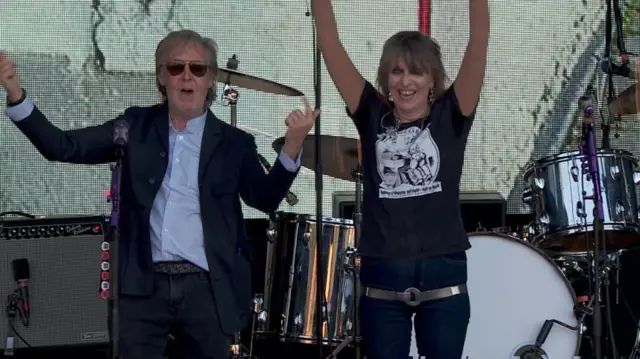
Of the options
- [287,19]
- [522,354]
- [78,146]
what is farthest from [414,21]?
[78,146]

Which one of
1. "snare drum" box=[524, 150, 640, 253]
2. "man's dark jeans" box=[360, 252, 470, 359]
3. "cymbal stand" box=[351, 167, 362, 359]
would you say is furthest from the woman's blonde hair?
"snare drum" box=[524, 150, 640, 253]

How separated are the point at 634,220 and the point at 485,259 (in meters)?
0.83

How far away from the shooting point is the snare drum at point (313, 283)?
5250 millimetres

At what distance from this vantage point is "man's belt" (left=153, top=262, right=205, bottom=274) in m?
3.26

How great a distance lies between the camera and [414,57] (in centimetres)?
329

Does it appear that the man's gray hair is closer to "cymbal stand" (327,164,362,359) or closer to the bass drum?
"cymbal stand" (327,164,362,359)

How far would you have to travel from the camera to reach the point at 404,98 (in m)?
3.29

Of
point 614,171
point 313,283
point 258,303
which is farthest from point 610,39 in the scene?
point 258,303

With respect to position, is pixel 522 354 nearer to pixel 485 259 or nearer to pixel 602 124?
pixel 485 259

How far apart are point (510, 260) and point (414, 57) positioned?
184 cm

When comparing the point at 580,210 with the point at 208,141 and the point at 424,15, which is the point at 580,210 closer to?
the point at 424,15

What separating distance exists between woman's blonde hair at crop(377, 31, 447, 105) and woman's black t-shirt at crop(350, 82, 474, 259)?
0.22ft

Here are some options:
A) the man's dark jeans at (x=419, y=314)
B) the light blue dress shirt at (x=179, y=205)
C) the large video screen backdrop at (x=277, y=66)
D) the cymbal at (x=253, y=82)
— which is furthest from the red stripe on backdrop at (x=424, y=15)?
the man's dark jeans at (x=419, y=314)

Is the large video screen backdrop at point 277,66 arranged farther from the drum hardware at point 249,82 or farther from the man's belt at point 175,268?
the man's belt at point 175,268
